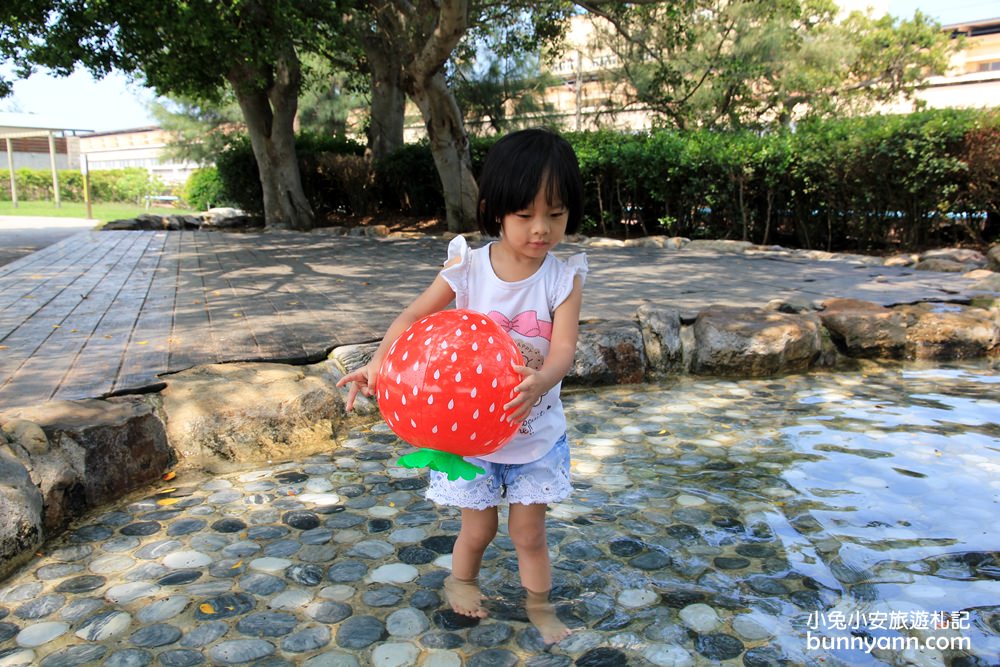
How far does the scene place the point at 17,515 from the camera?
85.4 inches

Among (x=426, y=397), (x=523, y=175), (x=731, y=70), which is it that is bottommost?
(x=426, y=397)

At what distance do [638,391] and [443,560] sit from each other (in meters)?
2.29

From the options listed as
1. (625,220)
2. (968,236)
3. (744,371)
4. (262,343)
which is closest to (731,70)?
(625,220)

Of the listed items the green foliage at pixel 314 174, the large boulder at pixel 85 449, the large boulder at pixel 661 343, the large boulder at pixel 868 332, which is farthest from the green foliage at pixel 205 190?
the large boulder at pixel 85 449

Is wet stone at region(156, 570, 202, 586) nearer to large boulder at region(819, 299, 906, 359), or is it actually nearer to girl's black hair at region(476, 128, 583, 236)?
girl's black hair at region(476, 128, 583, 236)

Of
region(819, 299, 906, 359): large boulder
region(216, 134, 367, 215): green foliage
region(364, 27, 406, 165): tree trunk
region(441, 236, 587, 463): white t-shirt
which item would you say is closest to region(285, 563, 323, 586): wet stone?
region(441, 236, 587, 463): white t-shirt

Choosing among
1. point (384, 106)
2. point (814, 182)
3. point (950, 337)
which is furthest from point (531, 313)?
point (384, 106)

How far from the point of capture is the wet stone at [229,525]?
2.44m

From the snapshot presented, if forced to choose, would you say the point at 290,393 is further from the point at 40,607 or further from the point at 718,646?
the point at 718,646

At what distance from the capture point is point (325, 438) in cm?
336

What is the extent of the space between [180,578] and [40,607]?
1.19 ft

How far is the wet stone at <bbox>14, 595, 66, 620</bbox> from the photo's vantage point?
1.91 m

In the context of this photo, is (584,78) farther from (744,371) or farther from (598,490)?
(598,490)

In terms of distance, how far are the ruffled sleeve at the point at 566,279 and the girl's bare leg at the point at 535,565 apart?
0.58 meters
